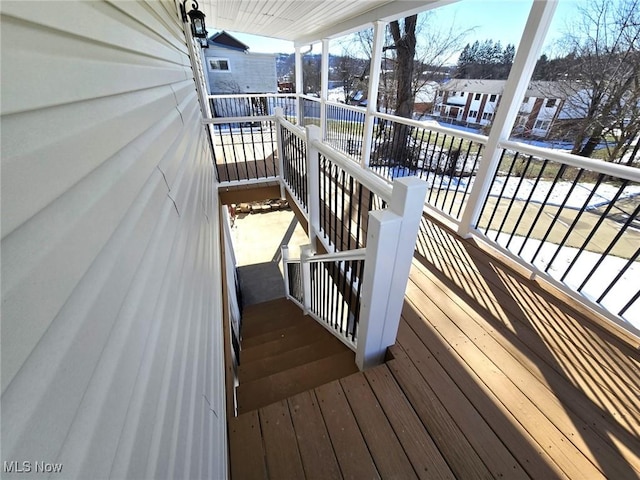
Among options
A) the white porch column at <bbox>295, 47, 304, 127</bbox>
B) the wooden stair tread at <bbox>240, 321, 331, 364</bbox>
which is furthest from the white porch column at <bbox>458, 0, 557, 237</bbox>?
the white porch column at <bbox>295, 47, 304, 127</bbox>

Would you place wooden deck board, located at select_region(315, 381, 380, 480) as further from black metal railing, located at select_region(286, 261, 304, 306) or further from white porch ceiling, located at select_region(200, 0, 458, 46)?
white porch ceiling, located at select_region(200, 0, 458, 46)

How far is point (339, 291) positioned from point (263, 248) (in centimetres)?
523

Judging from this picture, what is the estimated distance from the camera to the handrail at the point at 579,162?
1.53 metres

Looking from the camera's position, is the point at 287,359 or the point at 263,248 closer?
the point at 287,359

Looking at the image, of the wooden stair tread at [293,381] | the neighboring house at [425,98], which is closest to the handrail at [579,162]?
the wooden stair tread at [293,381]

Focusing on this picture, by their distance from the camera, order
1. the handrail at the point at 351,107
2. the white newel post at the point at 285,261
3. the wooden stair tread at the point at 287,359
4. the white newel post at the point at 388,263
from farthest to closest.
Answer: the handrail at the point at 351,107
the white newel post at the point at 285,261
the wooden stair tread at the point at 287,359
the white newel post at the point at 388,263

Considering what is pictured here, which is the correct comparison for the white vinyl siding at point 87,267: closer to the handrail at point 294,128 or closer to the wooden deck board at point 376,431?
the wooden deck board at point 376,431

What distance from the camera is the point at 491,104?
308 cm

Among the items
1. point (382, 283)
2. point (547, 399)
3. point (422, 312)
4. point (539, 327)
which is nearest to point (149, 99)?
point (382, 283)

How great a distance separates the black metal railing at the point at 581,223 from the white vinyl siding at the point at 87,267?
2.45 metres

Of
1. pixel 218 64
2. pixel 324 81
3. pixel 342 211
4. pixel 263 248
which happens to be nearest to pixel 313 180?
pixel 342 211

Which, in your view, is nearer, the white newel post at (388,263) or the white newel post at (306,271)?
the white newel post at (388,263)

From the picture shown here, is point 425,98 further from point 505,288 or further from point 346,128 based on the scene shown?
point 505,288

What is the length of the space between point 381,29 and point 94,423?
4.66m
